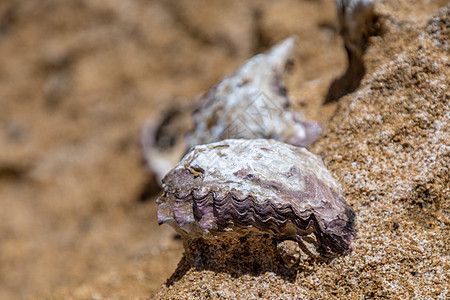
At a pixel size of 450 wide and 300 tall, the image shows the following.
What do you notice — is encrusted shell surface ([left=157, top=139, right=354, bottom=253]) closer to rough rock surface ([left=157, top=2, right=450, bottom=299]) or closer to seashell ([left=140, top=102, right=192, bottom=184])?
rough rock surface ([left=157, top=2, right=450, bottom=299])

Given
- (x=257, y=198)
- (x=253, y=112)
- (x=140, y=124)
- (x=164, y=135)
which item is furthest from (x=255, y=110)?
(x=140, y=124)

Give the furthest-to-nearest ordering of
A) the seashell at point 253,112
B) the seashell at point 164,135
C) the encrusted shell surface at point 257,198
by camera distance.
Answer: the seashell at point 164,135, the seashell at point 253,112, the encrusted shell surface at point 257,198

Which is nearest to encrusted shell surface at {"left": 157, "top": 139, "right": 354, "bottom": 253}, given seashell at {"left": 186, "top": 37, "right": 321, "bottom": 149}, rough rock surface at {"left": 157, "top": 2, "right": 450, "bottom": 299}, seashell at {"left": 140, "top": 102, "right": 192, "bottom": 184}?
rough rock surface at {"left": 157, "top": 2, "right": 450, "bottom": 299}

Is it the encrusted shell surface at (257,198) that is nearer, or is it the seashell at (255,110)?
the encrusted shell surface at (257,198)

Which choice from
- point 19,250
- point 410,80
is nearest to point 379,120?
point 410,80

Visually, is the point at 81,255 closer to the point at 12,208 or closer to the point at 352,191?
the point at 12,208

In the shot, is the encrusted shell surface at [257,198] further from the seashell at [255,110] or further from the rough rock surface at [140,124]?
the seashell at [255,110]

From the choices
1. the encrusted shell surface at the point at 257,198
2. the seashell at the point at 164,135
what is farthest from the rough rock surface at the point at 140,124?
the seashell at the point at 164,135
